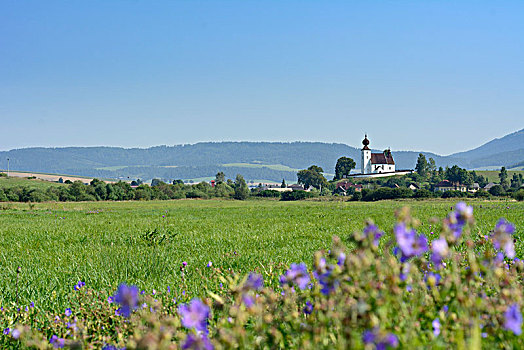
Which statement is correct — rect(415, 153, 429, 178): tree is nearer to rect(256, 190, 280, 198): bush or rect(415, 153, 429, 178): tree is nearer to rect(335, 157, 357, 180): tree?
rect(335, 157, 357, 180): tree

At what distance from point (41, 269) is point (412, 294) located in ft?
22.8

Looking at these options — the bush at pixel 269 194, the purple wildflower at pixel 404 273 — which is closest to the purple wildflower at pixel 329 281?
the purple wildflower at pixel 404 273

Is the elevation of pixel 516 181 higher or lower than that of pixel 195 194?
Answer: higher

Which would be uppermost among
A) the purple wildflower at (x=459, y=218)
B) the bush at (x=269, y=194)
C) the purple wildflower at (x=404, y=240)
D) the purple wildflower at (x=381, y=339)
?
the purple wildflower at (x=459, y=218)

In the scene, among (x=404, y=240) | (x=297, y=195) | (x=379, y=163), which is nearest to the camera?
(x=404, y=240)

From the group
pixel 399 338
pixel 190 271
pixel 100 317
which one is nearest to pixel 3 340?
pixel 100 317

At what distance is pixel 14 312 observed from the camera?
4.73m

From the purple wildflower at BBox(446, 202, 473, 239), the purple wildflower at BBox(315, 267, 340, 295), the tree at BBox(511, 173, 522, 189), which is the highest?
the purple wildflower at BBox(446, 202, 473, 239)

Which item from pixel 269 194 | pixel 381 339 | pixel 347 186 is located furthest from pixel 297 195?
pixel 381 339

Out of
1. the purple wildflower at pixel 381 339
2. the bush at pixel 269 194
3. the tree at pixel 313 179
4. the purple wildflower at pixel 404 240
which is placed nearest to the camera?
the purple wildflower at pixel 381 339

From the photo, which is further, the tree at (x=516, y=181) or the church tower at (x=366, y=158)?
the church tower at (x=366, y=158)

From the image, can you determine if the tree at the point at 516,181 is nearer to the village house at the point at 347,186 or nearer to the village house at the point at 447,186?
the village house at the point at 447,186

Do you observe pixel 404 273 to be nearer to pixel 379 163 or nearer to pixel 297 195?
pixel 297 195

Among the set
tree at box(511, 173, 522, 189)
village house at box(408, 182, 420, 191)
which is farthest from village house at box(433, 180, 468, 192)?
tree at box(511, 173, 522, 189)
